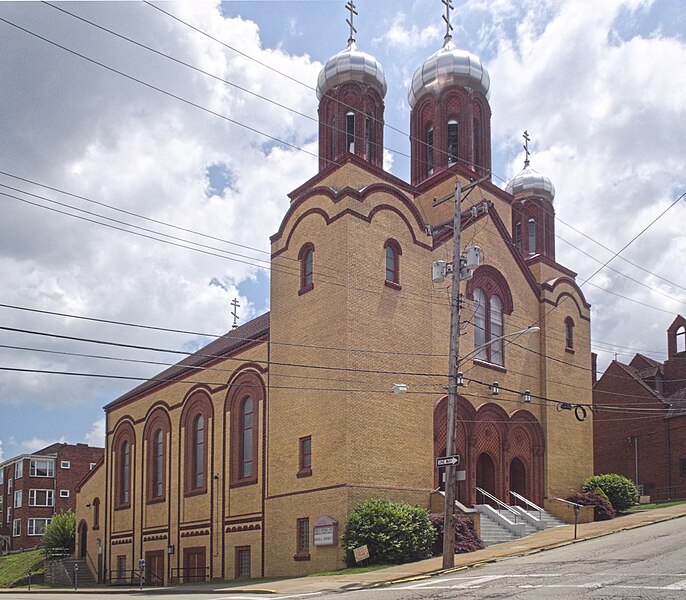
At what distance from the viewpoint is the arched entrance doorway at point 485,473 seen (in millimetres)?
37312

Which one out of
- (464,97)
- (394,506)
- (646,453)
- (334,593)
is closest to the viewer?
(334,593)

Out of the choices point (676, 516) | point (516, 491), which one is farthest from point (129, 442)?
point (676, 516)

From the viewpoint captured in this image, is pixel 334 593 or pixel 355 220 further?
pixel 355 220

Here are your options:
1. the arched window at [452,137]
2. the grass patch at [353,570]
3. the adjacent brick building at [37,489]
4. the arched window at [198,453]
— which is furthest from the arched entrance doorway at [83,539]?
the arched window at [452,137]

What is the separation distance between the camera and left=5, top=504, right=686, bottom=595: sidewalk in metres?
24.0

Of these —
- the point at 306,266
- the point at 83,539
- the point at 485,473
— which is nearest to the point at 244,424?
the point at 306,266

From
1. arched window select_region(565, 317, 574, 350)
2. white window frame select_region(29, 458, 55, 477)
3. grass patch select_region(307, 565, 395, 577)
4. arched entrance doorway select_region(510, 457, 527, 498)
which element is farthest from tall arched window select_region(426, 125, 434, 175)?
white window frame select_region(29, 458, 55, 477)

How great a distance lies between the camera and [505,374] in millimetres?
38625

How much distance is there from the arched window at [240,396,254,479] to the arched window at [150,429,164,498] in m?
9.21

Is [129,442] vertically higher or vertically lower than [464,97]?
lower

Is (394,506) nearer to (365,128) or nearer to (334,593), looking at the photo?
(334,593)

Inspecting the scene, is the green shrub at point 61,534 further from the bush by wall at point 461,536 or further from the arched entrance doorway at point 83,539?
the bush by wall at point 461,536

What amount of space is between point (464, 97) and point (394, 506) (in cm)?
1988

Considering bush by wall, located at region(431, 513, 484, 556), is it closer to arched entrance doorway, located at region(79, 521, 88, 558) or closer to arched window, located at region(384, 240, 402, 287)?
arched window, located at region(384, 240, 402, 287)
